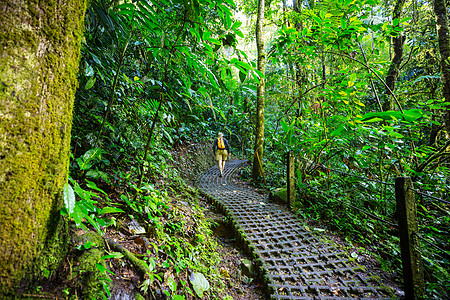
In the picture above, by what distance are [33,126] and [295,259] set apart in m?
3.28

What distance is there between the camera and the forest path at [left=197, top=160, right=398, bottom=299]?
7.85 ft

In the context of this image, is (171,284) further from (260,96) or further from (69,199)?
(260,96)

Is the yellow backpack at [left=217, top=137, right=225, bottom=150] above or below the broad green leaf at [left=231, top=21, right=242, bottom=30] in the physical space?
below

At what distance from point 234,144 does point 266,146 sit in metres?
5.47

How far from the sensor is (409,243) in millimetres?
2256

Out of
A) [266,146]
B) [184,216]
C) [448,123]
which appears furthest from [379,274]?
[266,146]

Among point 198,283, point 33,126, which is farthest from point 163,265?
point 33,126

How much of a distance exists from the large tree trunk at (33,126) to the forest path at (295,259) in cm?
240

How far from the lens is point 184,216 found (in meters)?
3.02

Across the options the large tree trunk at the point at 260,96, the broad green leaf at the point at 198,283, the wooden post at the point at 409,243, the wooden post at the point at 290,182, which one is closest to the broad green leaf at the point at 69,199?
the broad green leaf at the point at 198,283

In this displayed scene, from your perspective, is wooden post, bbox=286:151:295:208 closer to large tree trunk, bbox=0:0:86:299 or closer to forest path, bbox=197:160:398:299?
forest path, bbox=197:160:398:299

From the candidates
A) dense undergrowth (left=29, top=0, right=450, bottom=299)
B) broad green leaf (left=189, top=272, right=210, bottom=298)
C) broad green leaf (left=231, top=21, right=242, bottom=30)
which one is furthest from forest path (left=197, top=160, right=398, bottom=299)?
broad green leaf (left=231, top=21, right=242, bottom=30)

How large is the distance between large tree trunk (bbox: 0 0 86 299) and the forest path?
2403 mm

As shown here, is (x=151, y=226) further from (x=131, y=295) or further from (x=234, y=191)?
(x=234, y=191)
